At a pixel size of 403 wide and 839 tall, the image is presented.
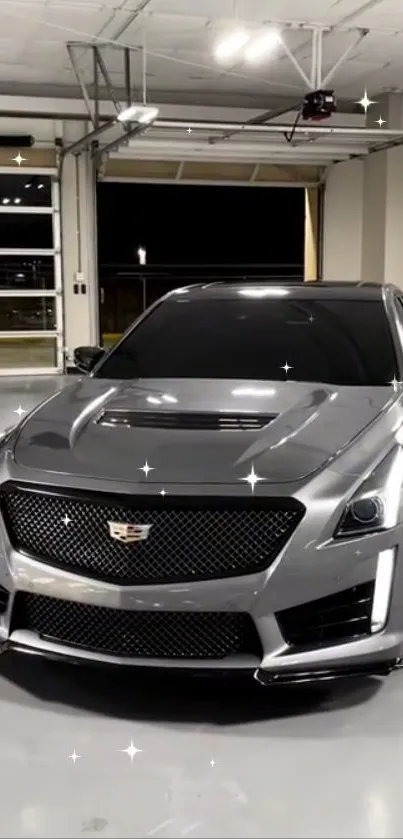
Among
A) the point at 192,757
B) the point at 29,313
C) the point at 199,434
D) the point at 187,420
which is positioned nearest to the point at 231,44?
the point at 29,313

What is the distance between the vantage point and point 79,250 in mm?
12305

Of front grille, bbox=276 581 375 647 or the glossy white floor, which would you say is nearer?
the glossy white floor

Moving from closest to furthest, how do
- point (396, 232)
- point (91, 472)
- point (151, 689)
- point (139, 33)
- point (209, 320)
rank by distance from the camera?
point (91, 472), point (151, 689), point (209, 320), point (139, 33), point (396, 232)

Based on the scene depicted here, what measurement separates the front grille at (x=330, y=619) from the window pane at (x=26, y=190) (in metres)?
10.8

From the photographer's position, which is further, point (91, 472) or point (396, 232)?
point (396, 232)

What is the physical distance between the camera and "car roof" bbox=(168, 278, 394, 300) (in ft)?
11.7

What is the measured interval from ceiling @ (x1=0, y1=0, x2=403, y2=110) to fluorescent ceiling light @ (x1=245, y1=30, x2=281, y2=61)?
16 centimetres

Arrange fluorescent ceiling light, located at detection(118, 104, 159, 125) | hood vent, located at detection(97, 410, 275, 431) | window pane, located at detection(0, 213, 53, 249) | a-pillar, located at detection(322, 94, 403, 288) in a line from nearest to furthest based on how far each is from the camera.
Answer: hood vent, located at detection(97, 410, 275, 431) < fluorescent ceiling light, located at detection(118, 104, 159, 125) < a-pillar, located at detection(322, 94, 403, 288) < window pane, located at detection(0, 213, 53, 249)

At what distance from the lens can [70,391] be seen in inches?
128

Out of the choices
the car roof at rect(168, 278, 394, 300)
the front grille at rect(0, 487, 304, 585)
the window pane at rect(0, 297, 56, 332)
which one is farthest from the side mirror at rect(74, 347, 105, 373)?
the window pane at rect(0, 297, 56, 332)

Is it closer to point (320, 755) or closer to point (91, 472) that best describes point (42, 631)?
point (91, 472)

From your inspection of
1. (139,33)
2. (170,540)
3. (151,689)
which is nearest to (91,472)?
(170,540)

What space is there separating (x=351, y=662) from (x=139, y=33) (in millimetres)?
7801

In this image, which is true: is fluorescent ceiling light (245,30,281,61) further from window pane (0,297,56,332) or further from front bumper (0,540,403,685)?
front bumper (0,540,403,685)
